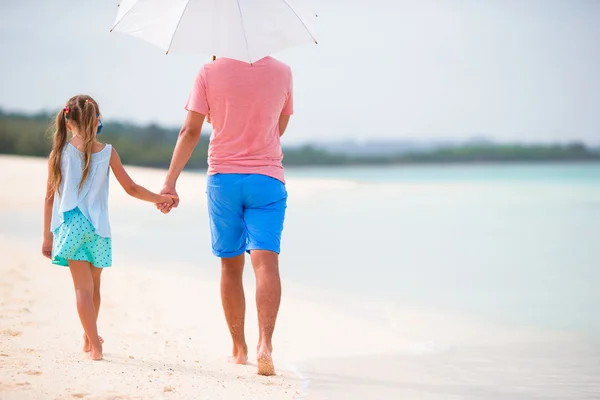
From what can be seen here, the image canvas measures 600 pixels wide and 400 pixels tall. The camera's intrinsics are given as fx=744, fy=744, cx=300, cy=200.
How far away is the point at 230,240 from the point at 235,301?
1.00ft

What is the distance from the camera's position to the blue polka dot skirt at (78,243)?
9.93ft

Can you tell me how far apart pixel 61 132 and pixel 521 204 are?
10.4m

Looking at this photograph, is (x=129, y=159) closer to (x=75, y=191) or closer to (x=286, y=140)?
(x=286, y=140)

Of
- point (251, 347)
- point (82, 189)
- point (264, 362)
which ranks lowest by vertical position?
point (251, 347)

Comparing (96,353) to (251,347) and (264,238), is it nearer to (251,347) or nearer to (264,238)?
(264,238)

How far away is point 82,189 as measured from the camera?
306 cm

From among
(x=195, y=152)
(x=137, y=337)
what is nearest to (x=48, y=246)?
(x=137, y=337)

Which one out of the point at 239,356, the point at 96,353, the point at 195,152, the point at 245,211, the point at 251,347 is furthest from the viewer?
the point at 195,152

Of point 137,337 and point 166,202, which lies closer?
point 166,202

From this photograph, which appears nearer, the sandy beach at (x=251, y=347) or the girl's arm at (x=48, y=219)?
the sandy beach at (x=251, y=347)

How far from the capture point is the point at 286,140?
1075 inches

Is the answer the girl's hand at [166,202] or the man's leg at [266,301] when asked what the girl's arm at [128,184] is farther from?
the man's leg at [266,301]

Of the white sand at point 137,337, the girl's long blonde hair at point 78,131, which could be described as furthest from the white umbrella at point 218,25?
the white sand at point 137,337

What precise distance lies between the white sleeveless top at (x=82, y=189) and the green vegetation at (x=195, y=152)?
17.5m
